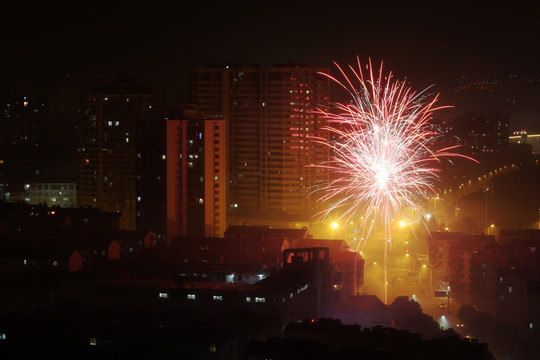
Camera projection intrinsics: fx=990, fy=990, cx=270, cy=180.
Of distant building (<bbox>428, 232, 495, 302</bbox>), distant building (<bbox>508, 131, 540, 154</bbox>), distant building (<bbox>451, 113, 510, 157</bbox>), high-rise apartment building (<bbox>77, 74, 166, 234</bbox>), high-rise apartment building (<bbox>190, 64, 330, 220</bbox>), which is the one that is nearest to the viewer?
distant building (<bbox>428, 232, 495, 302</bbox>)

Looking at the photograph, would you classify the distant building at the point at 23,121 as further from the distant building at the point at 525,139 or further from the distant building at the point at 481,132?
the distant building at the point at 525,139

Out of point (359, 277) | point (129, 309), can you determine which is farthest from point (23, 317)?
point (359, 277)

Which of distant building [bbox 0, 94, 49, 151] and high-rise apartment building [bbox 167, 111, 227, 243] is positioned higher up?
distant building [bbox 0, 94, 49, 151]

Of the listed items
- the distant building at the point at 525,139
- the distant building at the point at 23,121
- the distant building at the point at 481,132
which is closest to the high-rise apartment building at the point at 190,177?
the distant building at the point at 23,121

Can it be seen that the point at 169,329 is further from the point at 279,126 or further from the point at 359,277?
the point at 279,126

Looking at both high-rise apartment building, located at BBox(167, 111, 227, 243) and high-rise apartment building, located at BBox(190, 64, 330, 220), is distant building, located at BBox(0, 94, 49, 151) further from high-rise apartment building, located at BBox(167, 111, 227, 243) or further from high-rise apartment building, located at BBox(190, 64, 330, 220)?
high-rise apartment building, located at BBox(167, 111, 227, 243)

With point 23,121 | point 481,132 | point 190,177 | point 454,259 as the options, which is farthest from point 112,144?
point 481,132

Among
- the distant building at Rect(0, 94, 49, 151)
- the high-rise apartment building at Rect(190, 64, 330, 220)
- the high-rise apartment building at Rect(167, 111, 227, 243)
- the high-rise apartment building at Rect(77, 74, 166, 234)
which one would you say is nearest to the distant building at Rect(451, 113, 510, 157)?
the high-rise apartment building at Rect(190, 64, 330, 220)

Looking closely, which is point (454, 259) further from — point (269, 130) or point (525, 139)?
point (525, 139)
